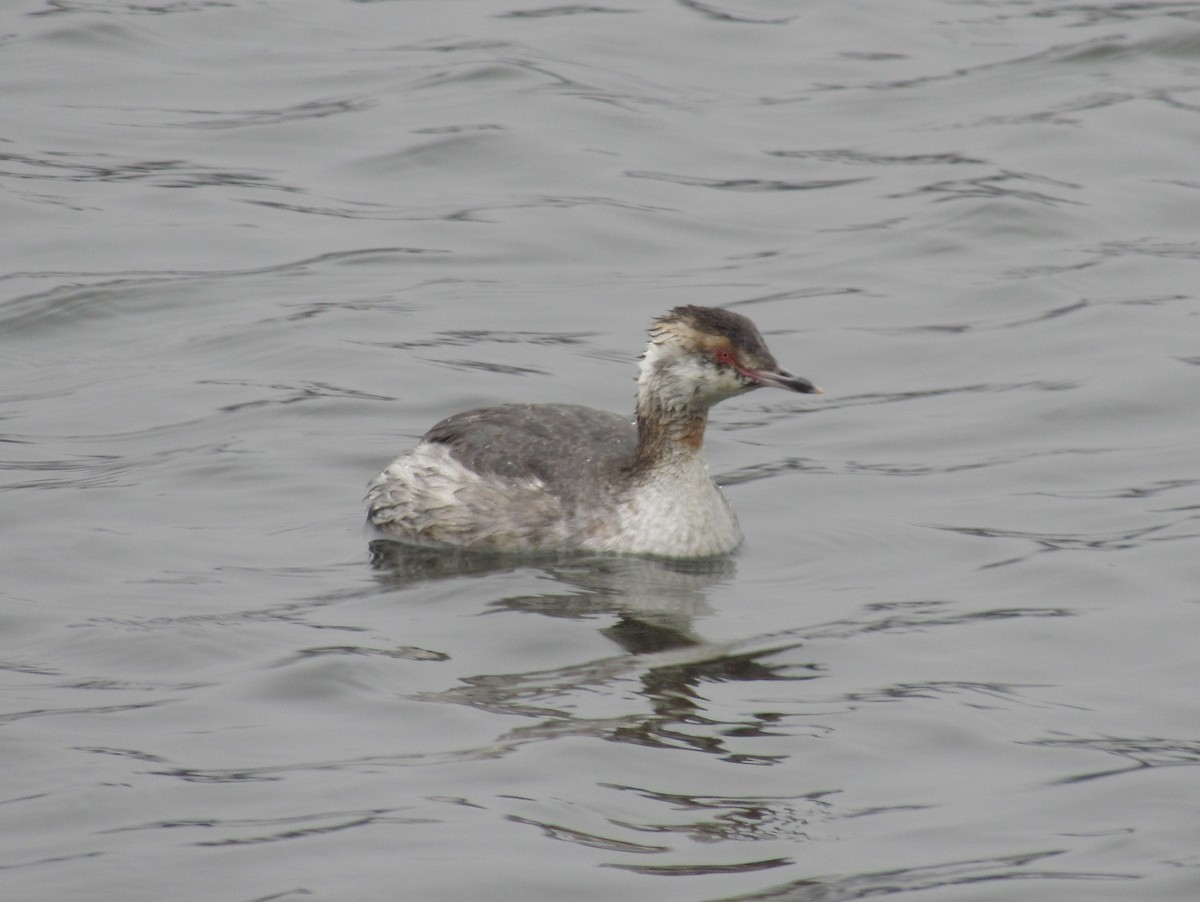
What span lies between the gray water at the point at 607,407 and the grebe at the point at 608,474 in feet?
0.76

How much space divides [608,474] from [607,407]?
2.34m

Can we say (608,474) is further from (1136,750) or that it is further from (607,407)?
(1136,750)

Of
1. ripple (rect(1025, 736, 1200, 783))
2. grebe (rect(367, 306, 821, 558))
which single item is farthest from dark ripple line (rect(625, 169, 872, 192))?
ripple (rect(1025, 736, 1200, 783))

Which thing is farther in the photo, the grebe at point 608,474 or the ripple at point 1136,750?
the grebe at point 608,474

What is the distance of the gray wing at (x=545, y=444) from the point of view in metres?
11.0

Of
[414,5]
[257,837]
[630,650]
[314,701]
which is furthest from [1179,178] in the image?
[257,837]

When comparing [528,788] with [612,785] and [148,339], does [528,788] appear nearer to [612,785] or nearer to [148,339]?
[612,785]

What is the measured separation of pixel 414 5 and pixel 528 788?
15.6 metres

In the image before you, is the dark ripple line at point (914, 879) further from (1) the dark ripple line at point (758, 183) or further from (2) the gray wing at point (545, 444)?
(1) the dark ripple line at point (758, 183)

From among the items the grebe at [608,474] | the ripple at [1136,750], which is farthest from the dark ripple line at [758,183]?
the ripple at [1136,750]

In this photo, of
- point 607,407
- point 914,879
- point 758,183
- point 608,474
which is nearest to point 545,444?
point 608,474

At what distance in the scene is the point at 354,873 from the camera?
704 centimetres

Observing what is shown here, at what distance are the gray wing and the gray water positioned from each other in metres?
0.55

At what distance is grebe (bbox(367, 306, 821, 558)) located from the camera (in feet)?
35.0
